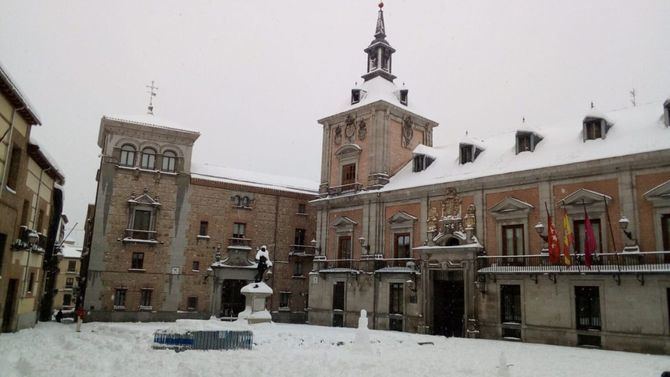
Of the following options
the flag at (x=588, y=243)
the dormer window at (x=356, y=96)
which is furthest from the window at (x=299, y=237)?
the flag at (x=588, y=243)

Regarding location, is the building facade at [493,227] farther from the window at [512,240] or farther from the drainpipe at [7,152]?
the drainpipe at [7,152]

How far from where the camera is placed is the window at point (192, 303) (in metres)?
38.9

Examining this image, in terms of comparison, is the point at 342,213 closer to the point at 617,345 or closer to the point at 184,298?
the point at 184,298

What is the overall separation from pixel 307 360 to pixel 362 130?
24825 mm

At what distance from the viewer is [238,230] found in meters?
41.8

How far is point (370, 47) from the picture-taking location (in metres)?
42.5

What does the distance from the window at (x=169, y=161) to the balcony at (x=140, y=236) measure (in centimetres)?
511

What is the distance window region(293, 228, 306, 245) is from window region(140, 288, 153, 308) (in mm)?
12219

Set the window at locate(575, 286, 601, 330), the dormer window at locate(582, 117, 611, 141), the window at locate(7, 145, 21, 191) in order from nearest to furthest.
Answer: the window at locate(7, 145, 21, 191), the window at locate(575, 286, 601, 330), the dormer window at locate(582, 117, 611, 141)

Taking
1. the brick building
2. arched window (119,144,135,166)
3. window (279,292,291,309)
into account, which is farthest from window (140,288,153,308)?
window (279,292,291,309)

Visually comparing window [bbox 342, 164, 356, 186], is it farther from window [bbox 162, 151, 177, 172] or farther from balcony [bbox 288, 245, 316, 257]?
window [bbox 162, 151, 177, 172]

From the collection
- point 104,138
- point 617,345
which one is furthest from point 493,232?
point 104,138

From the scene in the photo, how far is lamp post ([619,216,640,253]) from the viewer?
2327cm

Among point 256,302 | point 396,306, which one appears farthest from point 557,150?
point 256,302
